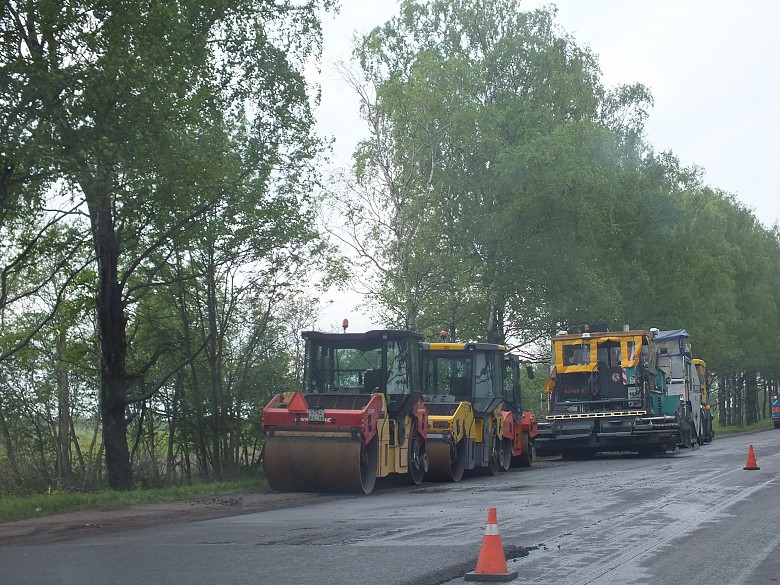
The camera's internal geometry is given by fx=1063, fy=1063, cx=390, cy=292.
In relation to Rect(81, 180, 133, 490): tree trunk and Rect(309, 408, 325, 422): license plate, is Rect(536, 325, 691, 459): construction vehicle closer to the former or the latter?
Rect(309, 408, 325, 422): license plate

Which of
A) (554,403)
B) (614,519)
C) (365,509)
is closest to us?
(614,519)

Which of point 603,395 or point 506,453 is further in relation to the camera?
point 603,395

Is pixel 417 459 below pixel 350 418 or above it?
below

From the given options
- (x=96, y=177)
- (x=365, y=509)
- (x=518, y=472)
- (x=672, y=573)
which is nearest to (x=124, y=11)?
(x=96, y=177)

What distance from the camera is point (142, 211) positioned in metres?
19.1

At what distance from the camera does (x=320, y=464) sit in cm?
1889

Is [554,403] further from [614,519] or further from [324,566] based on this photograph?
[324,566]

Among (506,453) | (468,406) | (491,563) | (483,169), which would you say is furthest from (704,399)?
(491,563)

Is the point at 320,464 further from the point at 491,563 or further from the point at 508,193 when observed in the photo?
the point at 508,193

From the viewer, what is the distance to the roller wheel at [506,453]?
2698 centimetres

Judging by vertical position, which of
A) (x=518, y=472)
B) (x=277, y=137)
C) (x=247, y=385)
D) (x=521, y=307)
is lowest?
(x=518, y=472)

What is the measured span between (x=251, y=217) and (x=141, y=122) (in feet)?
15.4

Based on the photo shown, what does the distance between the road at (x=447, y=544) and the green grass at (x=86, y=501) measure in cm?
270

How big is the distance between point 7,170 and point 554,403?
19.7m
